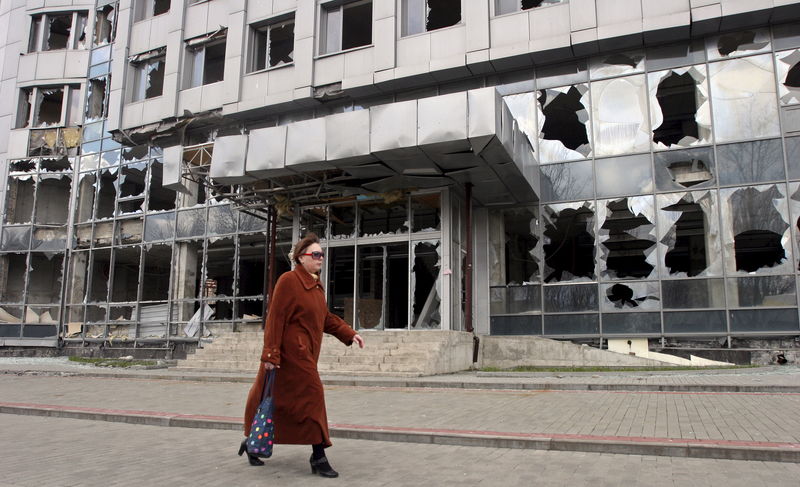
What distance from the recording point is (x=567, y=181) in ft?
55.5

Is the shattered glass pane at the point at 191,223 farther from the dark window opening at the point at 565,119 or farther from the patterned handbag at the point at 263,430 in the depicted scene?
the patterned handbag at the point at 263,430

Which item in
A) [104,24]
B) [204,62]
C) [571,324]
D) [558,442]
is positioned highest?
[104,24]

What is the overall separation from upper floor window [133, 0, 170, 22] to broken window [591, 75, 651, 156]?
18551 mm

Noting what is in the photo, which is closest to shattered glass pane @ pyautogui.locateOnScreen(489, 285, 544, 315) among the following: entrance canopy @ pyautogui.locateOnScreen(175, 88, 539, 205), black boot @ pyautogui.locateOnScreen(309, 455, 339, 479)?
entrance canopy @ pyautogui.locateOnScreen(175, 88, 539, 205)

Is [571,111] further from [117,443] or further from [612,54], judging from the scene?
[117,443]

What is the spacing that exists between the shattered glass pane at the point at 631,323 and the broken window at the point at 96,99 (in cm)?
2221

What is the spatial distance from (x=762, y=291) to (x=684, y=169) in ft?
12.1

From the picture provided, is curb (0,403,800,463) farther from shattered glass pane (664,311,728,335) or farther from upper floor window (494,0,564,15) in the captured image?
upper floor window (494,0,564,15)

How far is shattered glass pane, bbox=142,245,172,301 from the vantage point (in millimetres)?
23406

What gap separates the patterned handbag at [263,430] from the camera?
446cm

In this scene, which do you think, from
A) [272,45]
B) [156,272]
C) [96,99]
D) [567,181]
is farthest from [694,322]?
[96,99]

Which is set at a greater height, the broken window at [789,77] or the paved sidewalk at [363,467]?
the broken window at [789,77]

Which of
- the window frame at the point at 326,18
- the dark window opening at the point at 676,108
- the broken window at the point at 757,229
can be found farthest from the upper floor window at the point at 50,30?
the broken window at the point at 757,229

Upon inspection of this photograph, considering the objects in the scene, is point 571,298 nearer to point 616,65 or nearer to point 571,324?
point 571,324
